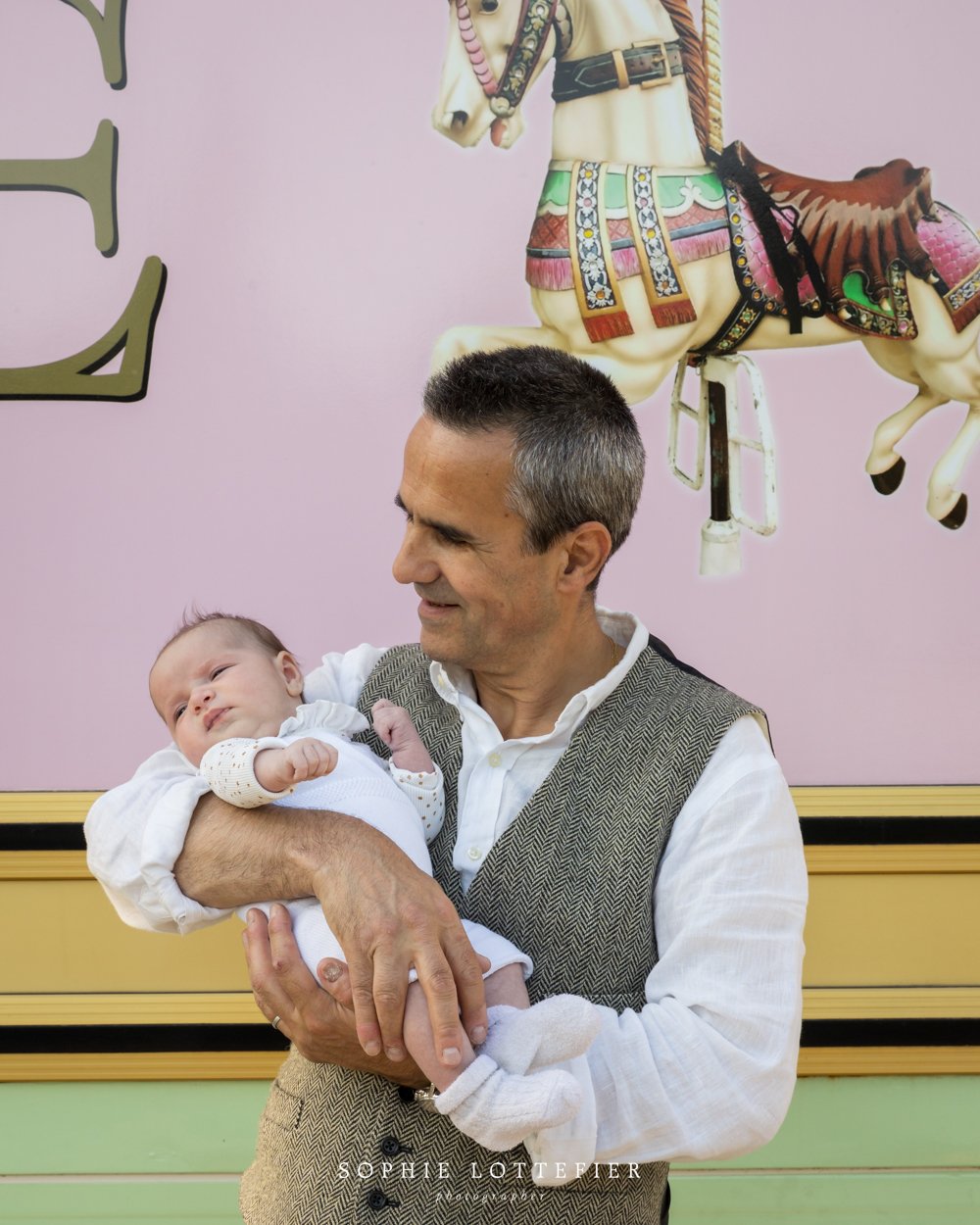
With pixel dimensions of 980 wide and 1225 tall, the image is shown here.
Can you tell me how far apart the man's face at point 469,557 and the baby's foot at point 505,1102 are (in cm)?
58

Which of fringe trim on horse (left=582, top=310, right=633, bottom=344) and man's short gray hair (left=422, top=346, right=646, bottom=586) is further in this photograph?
fringe trim on horse (left=582, top=310, right=633, bottom=344)

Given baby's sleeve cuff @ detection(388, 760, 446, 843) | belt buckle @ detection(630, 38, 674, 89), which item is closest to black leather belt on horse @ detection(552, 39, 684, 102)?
belt buckle @ detection(630, 38, 674, 89)

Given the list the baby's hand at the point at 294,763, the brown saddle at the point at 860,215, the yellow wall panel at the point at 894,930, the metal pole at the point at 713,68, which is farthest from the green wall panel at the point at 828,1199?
the metal pole at the point at 713,68

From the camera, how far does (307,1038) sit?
54.6 inches

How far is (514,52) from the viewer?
2.44 metres

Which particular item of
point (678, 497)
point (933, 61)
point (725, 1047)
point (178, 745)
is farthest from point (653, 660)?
point (933, 61)

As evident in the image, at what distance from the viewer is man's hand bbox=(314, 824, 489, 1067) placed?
4.17ft

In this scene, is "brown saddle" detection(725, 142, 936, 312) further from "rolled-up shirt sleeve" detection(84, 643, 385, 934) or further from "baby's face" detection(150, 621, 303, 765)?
"rolled-up shirt sleeve" detection(84, 643, 385, 934)

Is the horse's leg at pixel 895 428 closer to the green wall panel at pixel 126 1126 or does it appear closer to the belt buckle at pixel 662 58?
the belt buckle at pixel 662 58

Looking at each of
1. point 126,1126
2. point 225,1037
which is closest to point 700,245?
point 225,1037

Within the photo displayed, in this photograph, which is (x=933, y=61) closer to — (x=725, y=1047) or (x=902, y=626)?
(x=902, y=626)

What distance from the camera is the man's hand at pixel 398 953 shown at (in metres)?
1.27

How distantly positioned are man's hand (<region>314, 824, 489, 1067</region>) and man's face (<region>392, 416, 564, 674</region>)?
0.35 m

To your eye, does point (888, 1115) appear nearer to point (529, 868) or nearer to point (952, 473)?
point (952, 473)
